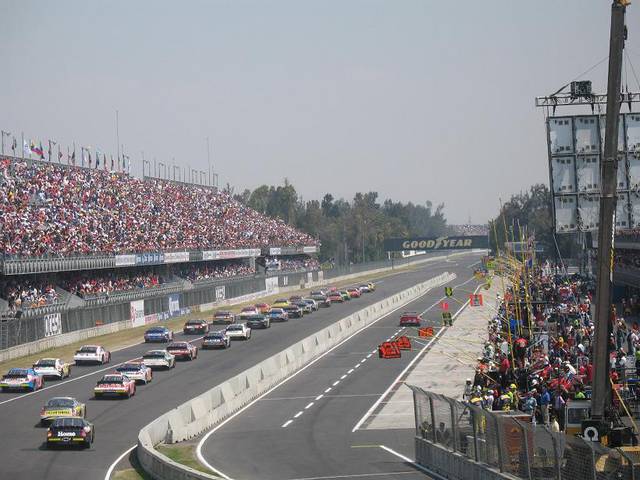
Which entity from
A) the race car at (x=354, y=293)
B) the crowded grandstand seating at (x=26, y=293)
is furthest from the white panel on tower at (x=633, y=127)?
the race car at (x=354, y=293)

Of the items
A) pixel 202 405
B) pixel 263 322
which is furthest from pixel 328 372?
pixel 263 322

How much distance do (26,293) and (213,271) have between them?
47130 mm

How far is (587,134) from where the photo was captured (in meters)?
28.3

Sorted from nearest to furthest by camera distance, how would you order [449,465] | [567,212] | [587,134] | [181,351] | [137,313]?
[449,465] < [567,212] < [587,134] < [181,351] < [137,313]

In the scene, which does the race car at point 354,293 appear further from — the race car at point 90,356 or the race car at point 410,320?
the race car at point 90,356

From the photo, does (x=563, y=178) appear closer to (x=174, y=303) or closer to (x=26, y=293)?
(x=26, y=293)

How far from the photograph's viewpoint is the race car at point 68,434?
1268 inches

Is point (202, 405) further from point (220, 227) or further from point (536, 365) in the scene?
point (220, 227)

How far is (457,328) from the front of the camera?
71062mm

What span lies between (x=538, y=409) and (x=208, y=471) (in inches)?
323

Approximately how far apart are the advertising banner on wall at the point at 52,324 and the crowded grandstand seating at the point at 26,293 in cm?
292

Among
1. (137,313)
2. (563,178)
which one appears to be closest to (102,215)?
(137,313)

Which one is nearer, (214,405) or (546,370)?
(546,370)

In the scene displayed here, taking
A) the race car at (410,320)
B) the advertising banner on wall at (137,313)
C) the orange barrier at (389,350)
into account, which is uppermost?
the orange barrier at (389,350)
